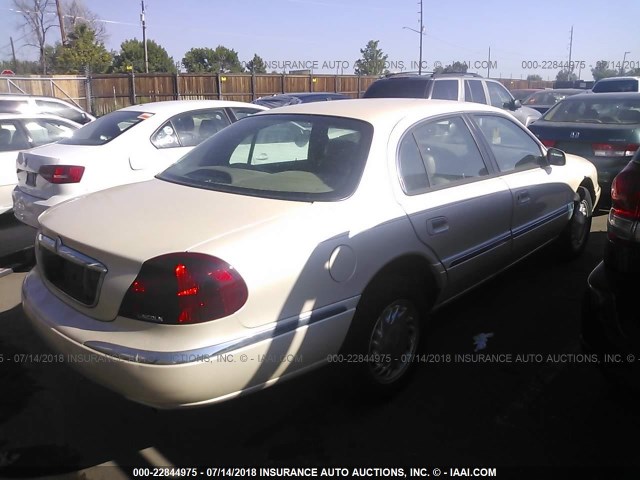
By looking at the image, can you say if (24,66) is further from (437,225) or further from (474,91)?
(437,225)

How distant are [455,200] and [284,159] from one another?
1.15 m

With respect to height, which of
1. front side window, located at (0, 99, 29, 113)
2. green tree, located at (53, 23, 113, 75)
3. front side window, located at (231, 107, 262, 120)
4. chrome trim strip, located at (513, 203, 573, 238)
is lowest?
chrome trim strip, located at (513, 203, 573, 238)

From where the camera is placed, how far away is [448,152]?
3.48m

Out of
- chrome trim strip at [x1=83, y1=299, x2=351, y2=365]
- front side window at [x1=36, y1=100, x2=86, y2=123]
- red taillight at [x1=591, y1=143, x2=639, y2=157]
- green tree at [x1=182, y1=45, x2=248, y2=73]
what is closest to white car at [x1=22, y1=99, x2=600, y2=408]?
chrome trim strip at [x1=83, y1=299, x2=351, y2=365]

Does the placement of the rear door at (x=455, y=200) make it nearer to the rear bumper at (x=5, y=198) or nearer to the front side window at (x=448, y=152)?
the front side window at (x=448, y=152)

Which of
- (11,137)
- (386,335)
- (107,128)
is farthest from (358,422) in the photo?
(11,137)

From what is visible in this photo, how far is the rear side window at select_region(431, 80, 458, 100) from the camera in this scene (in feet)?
31.6

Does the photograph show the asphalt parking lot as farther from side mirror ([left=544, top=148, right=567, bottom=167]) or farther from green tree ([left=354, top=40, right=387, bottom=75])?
green tree ([left=354, top=40, right=387, bottom=75])

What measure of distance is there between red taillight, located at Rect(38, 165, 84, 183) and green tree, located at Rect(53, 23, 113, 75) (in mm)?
42034

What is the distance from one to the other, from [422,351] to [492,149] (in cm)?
162

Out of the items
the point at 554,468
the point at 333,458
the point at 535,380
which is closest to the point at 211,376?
the point at 333,458

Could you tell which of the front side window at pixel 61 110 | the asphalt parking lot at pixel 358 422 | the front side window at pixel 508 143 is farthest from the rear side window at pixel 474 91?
the front side window at pixel 61 110

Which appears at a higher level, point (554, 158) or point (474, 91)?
→ point (474, 91)

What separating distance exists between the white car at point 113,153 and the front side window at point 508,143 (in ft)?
11.2
